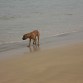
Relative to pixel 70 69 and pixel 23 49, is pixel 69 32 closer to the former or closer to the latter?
pixel 23 49

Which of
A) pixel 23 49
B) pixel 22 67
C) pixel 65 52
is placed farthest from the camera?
pixel 23 49

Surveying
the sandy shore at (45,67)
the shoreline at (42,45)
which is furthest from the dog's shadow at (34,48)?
the sandy shore at (45,67)

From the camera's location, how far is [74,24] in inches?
618

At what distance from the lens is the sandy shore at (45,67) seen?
5887mm

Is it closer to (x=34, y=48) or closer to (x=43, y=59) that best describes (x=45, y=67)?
(x=43, y=59)

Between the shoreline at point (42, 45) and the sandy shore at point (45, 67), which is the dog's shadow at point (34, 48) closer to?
the shoreline at point (42, 45)

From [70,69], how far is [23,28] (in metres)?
8.02

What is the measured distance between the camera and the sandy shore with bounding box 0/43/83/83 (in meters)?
5.89

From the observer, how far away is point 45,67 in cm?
675

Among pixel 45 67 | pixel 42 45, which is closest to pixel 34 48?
pixel 42 45

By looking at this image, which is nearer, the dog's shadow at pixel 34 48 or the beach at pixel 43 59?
the beach at pixel 43 59

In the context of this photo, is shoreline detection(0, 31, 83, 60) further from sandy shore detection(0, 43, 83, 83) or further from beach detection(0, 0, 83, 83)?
sandy shore detection(0, 43, 83, 83)

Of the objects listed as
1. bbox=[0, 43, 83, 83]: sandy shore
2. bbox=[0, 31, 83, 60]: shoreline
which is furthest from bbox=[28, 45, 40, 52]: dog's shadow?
A: bbox=[0, 43, 83, 83]: sandy shore

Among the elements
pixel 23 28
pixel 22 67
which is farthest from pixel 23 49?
pixel 23 28
